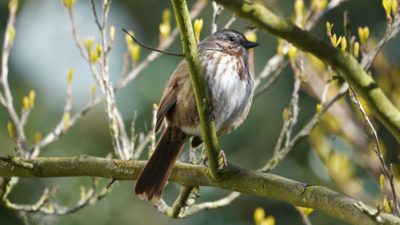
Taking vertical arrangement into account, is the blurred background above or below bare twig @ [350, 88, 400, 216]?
below

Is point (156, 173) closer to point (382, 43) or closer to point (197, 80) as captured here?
point (197, 80)

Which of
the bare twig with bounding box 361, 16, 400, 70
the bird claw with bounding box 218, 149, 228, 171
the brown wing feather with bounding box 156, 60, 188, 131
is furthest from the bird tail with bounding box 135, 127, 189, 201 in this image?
the bare twig with bounding box 361, 16, 400, 70

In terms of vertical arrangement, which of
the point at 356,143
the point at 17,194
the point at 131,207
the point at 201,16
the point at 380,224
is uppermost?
the point at 380,224

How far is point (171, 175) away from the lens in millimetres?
3930

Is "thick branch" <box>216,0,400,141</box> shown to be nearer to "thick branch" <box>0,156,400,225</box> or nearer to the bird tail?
"thick branch" <box>0,156,400,225</box>

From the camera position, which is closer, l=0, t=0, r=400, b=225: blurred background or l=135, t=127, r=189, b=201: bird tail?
l=135, t=127, r=189, b=201: bird tail

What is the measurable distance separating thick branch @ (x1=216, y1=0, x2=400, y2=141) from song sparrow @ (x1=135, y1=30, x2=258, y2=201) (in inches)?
57.0

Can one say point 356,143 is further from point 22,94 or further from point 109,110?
point 22,94

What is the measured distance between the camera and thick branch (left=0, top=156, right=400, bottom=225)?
2980 mm

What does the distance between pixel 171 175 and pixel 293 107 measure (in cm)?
73

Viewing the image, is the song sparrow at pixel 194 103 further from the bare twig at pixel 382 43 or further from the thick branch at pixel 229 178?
the bare twig at pixel 382 43

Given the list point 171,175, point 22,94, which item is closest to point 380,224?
point 171,175

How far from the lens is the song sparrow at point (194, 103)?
13.3 feet

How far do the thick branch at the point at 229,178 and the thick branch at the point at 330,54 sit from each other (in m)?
0.38
